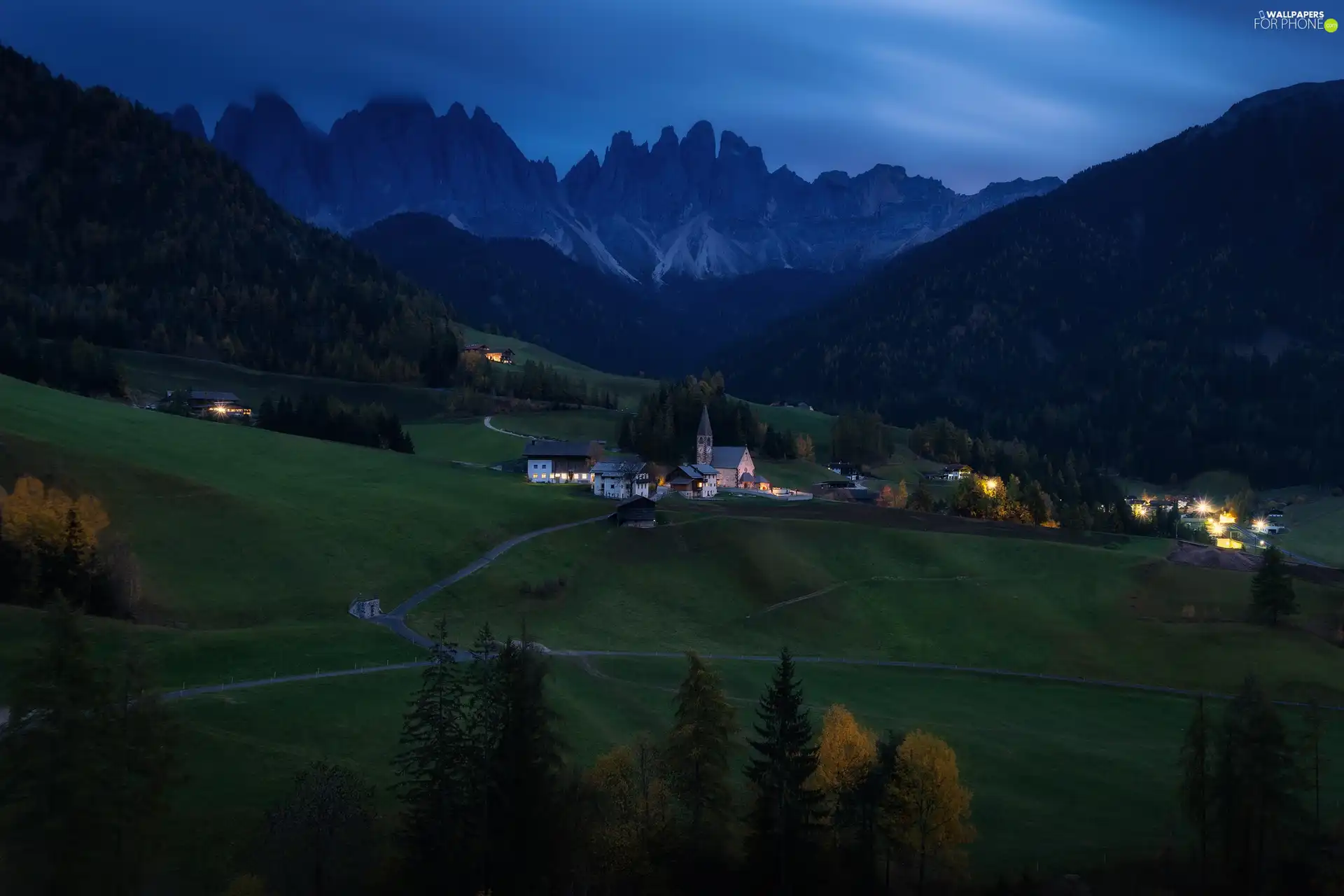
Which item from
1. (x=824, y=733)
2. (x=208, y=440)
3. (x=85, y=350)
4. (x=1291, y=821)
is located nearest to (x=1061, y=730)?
(x=1291, y=821)

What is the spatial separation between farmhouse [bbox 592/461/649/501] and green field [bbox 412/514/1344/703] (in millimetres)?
Answer: 14799

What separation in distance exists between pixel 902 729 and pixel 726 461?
280 feet

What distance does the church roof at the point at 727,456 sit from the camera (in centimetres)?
14300

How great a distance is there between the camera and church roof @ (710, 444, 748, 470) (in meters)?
143

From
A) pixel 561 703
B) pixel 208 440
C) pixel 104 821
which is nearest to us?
pixel 104 821

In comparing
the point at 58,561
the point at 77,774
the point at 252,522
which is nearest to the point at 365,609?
the point at 252,522

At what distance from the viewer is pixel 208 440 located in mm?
112875

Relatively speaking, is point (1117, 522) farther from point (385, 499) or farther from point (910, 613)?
point (385, 499)

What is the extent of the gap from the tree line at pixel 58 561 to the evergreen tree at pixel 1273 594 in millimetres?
96868

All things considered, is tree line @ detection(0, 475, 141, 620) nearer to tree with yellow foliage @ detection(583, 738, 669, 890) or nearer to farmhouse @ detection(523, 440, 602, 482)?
tree with yellow foliage @ detection(583, 738, 669, 890)

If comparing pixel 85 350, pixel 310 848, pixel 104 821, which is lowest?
pixel 310 848

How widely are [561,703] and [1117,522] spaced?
121503mm

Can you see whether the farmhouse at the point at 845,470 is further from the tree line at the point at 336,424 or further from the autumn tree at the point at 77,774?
the autumn tree at the point at 77,774

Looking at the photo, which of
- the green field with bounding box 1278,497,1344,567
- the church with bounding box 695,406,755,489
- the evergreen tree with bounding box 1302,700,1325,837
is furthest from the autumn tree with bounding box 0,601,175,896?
the green field with bounding box 1278,497,1344,567
